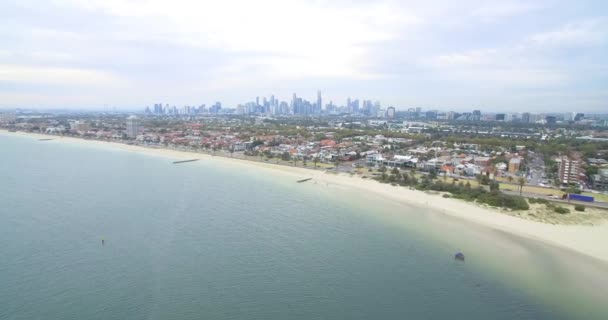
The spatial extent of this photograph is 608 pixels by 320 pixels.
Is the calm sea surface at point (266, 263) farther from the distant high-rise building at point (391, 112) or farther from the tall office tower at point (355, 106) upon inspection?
the tall office tower at point (355, 106)

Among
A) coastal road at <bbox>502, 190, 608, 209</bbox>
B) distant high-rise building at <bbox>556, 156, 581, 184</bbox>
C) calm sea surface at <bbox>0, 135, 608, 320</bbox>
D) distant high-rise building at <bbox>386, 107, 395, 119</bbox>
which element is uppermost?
distant high-rise building at <bbox>386, 107, 395, 119</bbox>

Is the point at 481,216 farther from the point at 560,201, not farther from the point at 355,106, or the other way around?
the point at 355,106

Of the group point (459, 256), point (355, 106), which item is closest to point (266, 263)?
point (459, 256)

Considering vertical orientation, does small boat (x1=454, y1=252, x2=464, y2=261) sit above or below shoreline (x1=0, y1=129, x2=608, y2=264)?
below

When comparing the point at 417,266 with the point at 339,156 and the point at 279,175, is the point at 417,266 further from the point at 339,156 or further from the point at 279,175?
the point at 339,156

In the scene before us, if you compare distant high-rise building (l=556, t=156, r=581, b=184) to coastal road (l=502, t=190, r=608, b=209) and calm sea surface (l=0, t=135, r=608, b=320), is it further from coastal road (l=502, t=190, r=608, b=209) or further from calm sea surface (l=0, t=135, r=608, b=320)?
calm sea surface (l=0, t=135, r=608, b=320)

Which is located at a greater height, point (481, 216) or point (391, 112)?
point (391, 112)

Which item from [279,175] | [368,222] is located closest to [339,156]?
[279,175]

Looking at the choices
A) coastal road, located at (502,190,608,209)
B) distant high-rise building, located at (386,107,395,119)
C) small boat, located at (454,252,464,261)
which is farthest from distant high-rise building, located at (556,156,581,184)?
distant high-rise building, located at (386,107,395,119)

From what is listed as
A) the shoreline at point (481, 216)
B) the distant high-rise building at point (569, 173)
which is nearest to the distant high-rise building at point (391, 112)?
the shoreline at point (481, 216)

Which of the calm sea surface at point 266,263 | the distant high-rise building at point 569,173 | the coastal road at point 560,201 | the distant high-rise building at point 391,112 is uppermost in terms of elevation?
the distant high-rise building at point 391,112
